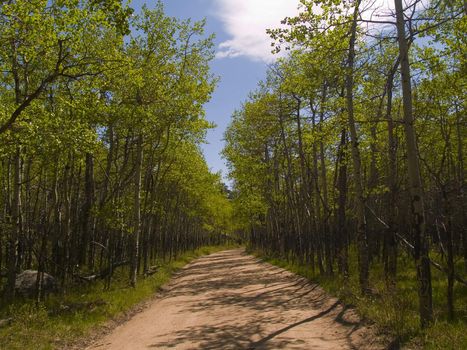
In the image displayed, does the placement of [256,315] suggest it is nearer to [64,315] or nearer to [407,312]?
[407,312]

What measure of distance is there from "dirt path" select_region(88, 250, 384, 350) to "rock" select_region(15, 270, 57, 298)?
4412mm

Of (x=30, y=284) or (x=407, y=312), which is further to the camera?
(x=30, y=284)

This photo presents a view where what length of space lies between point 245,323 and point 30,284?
9.54 metres

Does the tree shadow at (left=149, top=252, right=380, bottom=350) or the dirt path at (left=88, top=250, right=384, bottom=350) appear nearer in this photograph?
the dirt path at (left=88, top=250, right=384, bottom=350)

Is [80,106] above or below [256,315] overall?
above

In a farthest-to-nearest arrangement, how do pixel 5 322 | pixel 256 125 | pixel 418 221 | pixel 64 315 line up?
pixel 256 125 < pixel 64 315 < pixel 5 322 < pixel 418 221

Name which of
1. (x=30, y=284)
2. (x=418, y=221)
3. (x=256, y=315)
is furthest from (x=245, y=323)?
(x=30, y=284)

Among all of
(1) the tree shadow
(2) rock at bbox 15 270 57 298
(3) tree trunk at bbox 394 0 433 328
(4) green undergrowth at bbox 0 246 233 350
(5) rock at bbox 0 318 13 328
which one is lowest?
(1) the tree shadow

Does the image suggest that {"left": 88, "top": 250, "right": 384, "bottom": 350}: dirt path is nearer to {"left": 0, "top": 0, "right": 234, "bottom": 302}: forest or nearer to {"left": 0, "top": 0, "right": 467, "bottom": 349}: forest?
{"left": 0, "top": 0, "right": 467, "bottom": 349}: forest

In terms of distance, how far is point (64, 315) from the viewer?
39.1ft

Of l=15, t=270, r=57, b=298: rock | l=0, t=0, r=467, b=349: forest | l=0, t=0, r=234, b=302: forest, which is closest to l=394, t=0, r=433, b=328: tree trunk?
l=0, t=0, r=467, b=349: forest

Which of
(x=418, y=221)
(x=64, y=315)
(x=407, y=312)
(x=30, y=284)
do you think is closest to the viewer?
(x=418, y=221)

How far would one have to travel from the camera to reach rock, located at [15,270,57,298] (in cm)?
1555

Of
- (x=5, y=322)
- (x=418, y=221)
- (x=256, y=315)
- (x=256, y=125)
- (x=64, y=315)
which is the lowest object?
(x=256, y=315)
